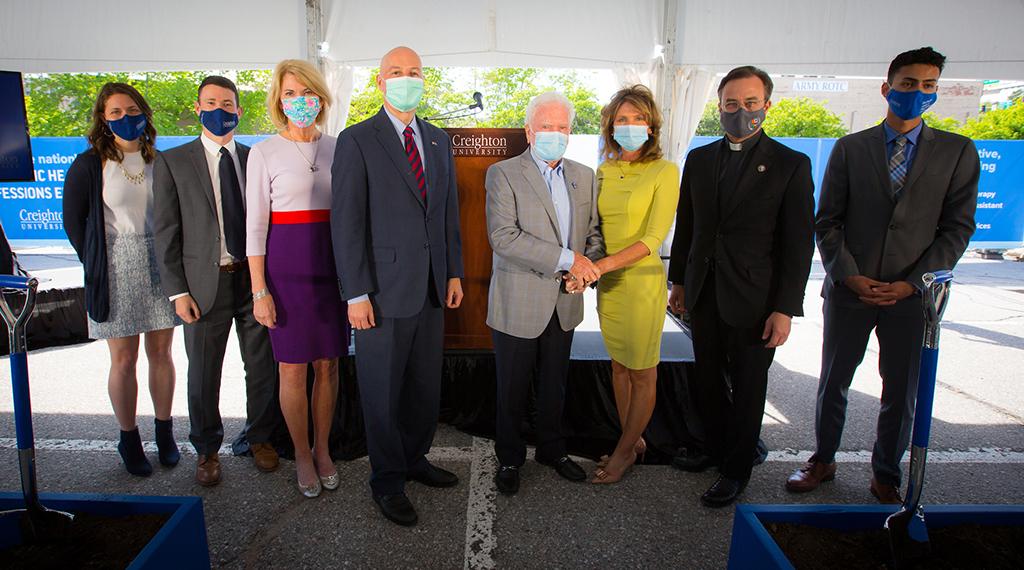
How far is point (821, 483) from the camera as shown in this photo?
8.14ft

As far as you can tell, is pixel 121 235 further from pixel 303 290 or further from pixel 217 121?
pixel 303 290

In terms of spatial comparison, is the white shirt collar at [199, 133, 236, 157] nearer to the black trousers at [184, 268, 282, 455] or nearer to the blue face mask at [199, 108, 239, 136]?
the blue face mask at [199, 108, 239, 136]

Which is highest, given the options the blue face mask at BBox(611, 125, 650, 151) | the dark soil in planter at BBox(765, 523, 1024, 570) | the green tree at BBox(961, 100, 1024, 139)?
the green tree at BBox(961, 100, 1024, 139)

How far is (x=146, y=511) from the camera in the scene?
1.43m

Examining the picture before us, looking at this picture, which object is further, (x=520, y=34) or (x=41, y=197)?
(x=41, y=197)

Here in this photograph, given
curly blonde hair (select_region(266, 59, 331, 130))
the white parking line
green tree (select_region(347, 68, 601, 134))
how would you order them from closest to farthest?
1. the white parking line
2. curly blonde hair (select_region(266, 59, 331, 130))
3. green tree (select_region(347, 68, 601, 134))

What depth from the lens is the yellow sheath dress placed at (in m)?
2.16

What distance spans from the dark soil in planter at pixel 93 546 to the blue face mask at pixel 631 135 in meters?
1.90

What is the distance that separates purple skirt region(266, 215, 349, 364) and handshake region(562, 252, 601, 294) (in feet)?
3.10

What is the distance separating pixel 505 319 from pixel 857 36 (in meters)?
4.39

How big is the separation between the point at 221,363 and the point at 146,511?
110 cm

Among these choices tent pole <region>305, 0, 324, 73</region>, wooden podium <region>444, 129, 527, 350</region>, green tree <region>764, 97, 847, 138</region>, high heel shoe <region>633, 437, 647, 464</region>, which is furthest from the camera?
green tree <region>764, 97, 847, 138</region>

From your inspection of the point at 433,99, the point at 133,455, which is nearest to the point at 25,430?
the point at 133,455

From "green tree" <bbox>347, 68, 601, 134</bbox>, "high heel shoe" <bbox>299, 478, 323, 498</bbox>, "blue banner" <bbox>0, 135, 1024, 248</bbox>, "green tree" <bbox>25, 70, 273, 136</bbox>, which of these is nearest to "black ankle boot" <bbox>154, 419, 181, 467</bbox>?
"high heel shoe" <bbox>299, 478, 323, 498</bbox>
